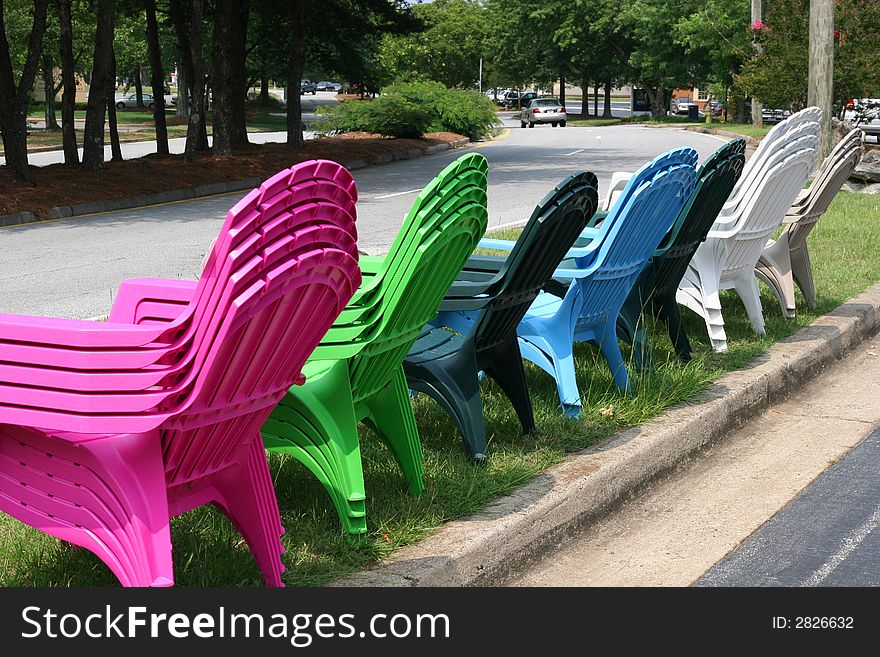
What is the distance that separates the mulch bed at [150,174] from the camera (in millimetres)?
17000

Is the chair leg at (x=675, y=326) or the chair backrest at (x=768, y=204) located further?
the chair backrest at (x=768, y=204)

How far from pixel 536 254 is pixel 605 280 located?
0.84m

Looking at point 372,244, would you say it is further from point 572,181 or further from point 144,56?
point 144,56

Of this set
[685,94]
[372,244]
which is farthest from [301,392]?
[685,94]

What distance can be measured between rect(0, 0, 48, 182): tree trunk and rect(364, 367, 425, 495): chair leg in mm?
14653

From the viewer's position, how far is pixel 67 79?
66.2ft

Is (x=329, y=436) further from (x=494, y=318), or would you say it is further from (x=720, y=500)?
(x=720, y=500)

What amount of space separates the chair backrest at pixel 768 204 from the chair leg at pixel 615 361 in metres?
1.40

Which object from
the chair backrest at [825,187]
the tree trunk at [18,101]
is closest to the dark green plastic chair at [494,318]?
the chair backrest at [825,187]

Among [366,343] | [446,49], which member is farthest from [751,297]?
[446,49]

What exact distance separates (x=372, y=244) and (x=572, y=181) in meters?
8.13

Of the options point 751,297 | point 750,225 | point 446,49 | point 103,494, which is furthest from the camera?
point 446,49

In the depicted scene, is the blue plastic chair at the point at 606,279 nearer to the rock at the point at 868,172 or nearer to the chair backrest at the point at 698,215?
the chair backrest at the point at 698,215

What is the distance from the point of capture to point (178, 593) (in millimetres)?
3127
